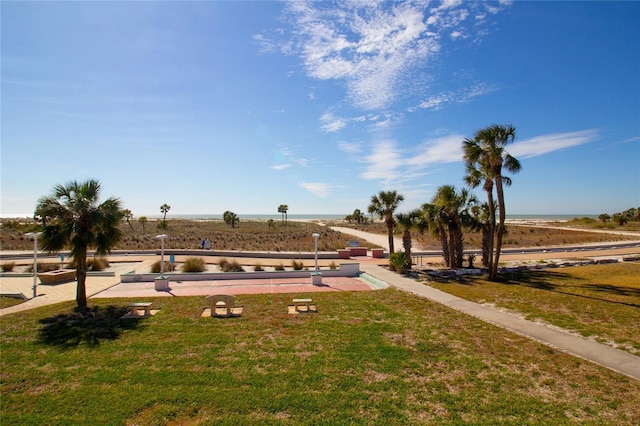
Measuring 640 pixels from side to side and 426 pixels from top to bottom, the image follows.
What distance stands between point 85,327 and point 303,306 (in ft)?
24.1

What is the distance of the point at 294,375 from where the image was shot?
7.38 meters

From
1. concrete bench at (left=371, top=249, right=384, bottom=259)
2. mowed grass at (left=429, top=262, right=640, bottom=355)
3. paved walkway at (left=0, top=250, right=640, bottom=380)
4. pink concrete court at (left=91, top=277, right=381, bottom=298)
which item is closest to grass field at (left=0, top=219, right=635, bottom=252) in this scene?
concrete bench at (left=371, top=249, right=384, bottom=259)

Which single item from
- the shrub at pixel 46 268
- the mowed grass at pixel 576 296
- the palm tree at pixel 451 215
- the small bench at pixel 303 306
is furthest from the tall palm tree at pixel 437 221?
the shrub at pixel 46 268

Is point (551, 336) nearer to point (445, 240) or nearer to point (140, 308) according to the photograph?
point (445, 240)

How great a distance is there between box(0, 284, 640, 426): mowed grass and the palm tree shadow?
64 millimetres

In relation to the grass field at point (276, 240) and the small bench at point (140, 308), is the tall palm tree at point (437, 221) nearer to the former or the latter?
the grass field at point (276, 240)

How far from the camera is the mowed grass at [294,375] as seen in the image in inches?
235

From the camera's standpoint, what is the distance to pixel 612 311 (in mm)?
12133

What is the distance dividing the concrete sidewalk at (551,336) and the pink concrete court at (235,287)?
13.7ft

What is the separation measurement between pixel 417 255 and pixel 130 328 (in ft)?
84.3

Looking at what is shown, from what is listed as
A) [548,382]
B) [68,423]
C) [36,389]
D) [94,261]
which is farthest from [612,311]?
[94,261]

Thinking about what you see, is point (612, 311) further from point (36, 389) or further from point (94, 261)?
point (94, 261)

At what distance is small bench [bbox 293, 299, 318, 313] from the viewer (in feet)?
41.1

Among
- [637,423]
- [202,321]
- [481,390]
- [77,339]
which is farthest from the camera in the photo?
[202,321]
